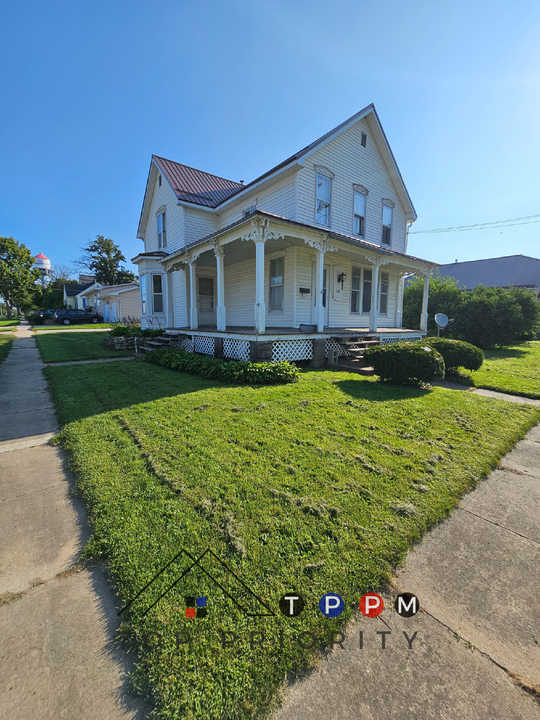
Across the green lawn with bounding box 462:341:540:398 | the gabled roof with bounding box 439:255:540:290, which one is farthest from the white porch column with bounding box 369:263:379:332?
the gabled roof with bounding box 439:255:540:290

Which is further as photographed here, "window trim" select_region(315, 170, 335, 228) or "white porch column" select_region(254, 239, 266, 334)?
"window trim" select_region(315, 170, 335, 228)

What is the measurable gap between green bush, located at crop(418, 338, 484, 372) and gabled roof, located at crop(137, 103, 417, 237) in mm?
7040

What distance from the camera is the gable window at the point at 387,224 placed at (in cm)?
1407

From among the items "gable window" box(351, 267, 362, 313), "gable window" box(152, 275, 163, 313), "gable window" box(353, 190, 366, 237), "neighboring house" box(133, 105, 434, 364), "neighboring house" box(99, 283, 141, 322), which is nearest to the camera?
"neighboring house" box(133, 105, 434, 364)

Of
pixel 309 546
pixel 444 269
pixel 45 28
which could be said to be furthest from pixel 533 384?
pixel 444 269

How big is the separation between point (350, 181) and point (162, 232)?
9310 millimetres

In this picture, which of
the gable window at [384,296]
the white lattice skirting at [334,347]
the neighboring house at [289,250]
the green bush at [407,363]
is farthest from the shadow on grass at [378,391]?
the gable window at [384,296]

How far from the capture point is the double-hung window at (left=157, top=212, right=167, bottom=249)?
15.5 meters

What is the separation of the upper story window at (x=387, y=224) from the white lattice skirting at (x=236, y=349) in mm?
9284

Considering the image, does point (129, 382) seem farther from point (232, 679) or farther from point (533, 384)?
point (533, 384)

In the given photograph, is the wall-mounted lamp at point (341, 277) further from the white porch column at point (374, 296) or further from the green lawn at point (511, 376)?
the green lawn at point (511, 376)

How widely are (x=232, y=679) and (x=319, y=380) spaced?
19.9 ft

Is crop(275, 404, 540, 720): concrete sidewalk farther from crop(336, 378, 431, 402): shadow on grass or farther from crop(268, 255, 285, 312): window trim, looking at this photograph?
crop(268, 255, 285, 312): window trim

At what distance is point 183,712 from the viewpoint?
1287 millimetres
